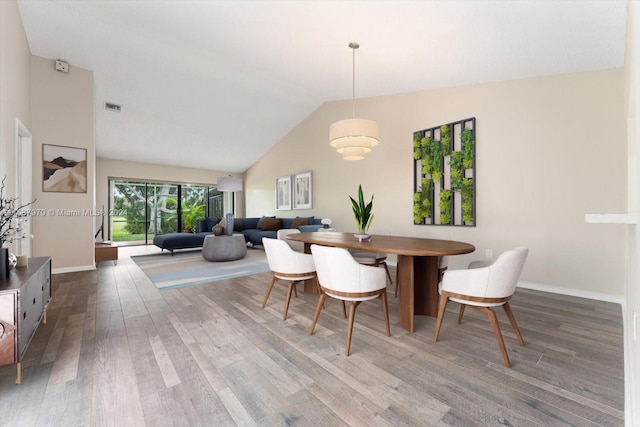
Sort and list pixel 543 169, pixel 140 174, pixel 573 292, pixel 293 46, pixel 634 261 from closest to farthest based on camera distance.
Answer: pixel 634 261
pixel 573 292
pixel 543 169
pixel 293 46
pixel 140 174

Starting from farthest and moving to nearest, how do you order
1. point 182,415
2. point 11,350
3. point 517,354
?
point 517,354
point 11,350
point 182,415

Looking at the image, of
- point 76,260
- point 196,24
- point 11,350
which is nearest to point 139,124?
point 76,260

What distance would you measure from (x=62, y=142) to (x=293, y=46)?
377 cm

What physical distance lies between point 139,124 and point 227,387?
244 inches

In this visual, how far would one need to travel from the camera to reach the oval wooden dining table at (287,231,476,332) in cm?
203

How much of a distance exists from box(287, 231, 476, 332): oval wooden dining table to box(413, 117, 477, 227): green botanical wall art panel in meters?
1.56

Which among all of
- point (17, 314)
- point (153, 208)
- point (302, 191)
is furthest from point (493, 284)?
point (153, 208)

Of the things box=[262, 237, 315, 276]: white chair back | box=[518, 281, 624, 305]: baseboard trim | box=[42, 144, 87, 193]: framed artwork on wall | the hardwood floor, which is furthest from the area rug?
box=[518, 281, 624, 305]: baseboard trim

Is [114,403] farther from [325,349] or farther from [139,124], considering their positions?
[139,124]

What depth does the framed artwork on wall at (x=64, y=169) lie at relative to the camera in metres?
4.01

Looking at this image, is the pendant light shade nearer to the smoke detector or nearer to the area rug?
the area rug

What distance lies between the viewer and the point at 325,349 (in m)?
1.88

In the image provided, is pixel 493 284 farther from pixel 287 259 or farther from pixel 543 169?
pixel 543 169

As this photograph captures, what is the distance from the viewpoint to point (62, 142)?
13.5 feet
